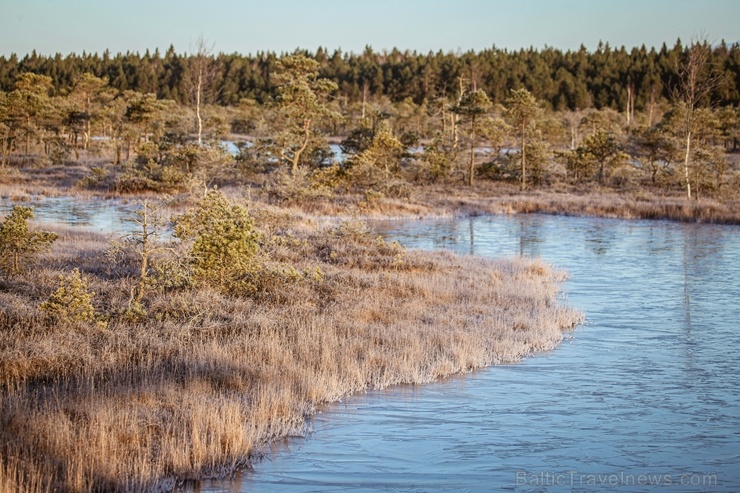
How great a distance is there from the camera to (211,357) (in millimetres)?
9180

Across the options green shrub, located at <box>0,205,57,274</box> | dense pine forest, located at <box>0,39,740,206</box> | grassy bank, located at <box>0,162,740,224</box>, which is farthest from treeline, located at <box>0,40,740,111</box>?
green shrub, located at <box>0,205,57,274</box>

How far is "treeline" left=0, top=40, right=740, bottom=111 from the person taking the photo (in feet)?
305

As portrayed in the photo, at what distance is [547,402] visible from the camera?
897 cm

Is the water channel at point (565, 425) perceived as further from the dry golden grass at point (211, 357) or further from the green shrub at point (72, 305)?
the green shrub at point (72, 305)

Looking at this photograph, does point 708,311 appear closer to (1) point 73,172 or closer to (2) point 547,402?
(2) point 547,402

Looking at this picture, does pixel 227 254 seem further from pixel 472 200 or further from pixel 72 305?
pixel 472 200

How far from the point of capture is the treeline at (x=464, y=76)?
9288 centimetres

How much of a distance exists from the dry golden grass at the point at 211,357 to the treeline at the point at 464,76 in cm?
7136

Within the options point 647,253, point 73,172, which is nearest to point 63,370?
point 647,253

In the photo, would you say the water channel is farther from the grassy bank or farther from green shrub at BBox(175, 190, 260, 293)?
the grassy bank

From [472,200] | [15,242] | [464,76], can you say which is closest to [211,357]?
[15,242]

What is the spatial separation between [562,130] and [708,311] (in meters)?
54.1

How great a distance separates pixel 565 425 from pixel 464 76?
88454 mm

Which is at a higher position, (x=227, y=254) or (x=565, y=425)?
(x=227, y=254)
